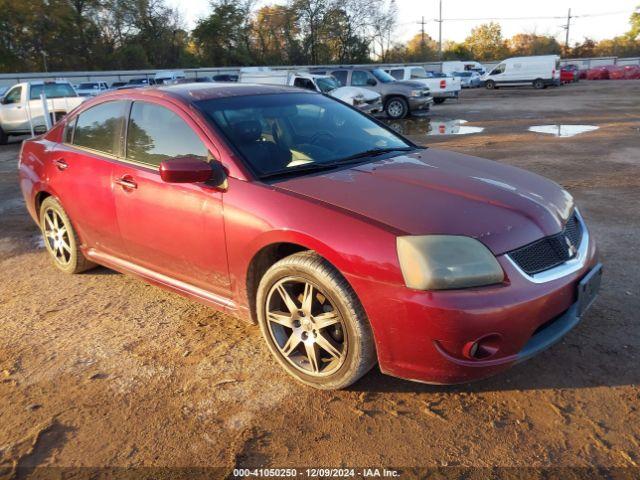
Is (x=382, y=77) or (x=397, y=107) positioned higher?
(x=382, y=77)

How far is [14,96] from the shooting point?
1516 centimetres

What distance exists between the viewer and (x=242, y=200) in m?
3.03

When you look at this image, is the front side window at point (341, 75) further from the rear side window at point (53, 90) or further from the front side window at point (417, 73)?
the rear side window at point (53, 90)

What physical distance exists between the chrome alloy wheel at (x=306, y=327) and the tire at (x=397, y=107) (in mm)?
Result: 16058

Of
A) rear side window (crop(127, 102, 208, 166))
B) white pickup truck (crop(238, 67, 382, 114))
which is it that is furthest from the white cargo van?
rear side window (crop(127, 102, 208, 166))

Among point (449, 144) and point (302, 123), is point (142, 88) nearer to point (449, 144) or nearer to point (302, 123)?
point (302, 123)

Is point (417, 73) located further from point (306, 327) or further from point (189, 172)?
point (306, 327)

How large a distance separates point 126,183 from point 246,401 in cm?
180

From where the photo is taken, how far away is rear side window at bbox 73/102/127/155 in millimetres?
4012

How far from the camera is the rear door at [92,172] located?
3.95 metres

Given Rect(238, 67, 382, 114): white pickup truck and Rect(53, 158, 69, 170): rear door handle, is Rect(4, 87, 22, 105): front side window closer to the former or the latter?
Rect(238, 67, 382, 114): white pickup truck

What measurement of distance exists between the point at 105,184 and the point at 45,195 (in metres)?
1.27

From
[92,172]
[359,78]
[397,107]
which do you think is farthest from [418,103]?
[92,172]

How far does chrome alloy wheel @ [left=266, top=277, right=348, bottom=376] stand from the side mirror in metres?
0.75
